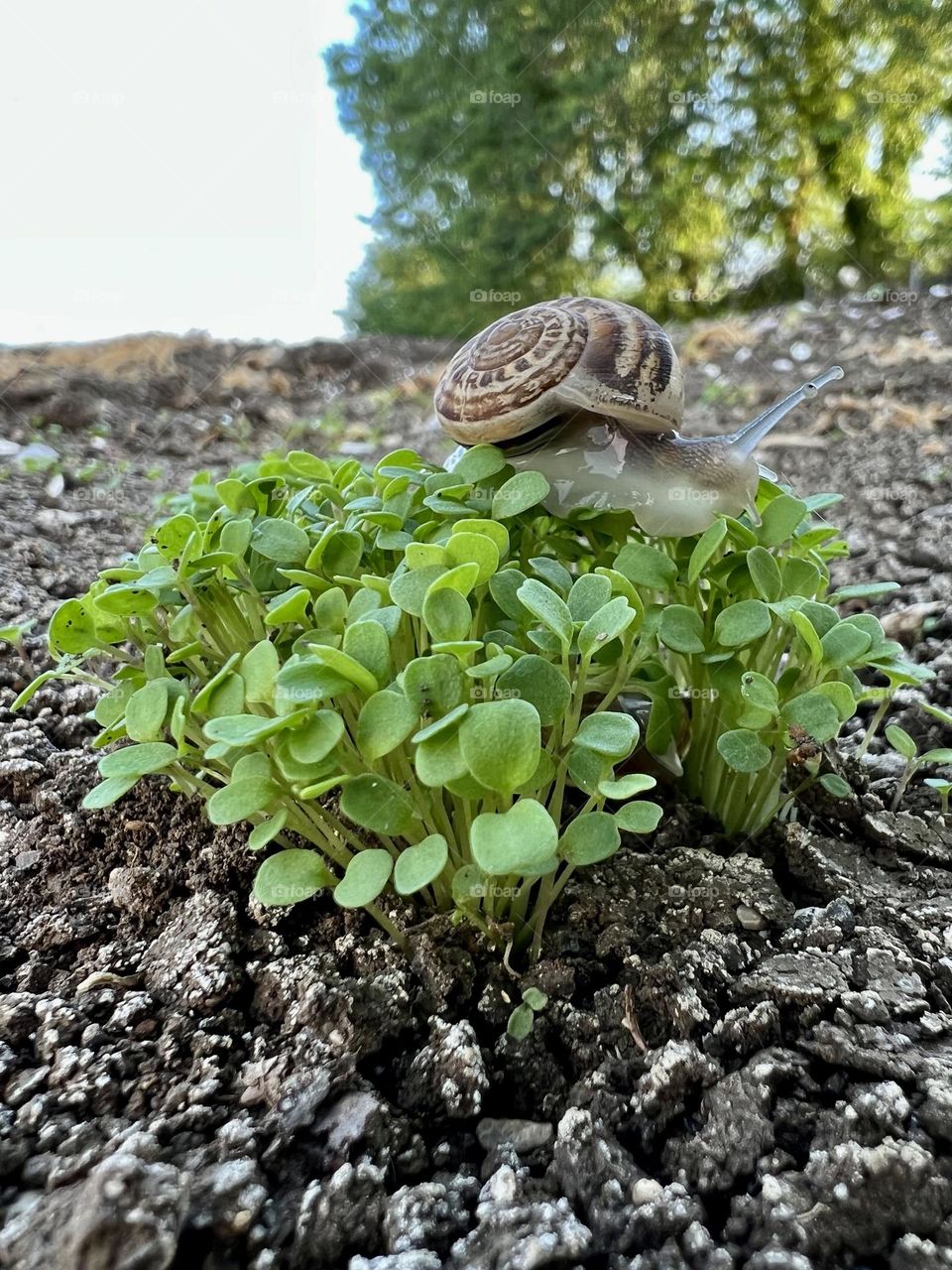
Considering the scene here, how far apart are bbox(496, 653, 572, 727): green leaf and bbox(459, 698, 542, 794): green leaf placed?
0.41 ft

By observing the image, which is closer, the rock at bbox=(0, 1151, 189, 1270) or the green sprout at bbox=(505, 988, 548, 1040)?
the rock at bbox=(0, 1151, 189, 1270)

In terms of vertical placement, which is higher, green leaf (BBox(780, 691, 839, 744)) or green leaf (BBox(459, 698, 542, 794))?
green leaf (BBox(459, 698, 542, 794))

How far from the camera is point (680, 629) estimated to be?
43.2 inches

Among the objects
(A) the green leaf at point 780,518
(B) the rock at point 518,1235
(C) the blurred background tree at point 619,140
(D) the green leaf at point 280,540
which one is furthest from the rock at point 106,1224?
(C) the blurred background tree at point 619,140

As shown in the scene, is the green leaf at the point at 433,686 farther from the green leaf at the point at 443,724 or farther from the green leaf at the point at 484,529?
the green leaf at the point at 484,529

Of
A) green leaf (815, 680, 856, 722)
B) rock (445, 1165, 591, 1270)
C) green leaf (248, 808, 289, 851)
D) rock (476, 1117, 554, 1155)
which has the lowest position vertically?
rock (476, 1117, 554, 1155)

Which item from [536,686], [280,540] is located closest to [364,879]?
[536,686]

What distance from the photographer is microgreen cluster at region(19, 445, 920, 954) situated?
85 cm

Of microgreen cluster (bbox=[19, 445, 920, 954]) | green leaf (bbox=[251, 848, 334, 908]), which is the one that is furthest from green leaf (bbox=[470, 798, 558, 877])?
green leaf (bbox=[251, 848, 334, 908])

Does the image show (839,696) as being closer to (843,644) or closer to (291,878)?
(843,644)

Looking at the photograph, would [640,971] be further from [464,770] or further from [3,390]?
[3,390]

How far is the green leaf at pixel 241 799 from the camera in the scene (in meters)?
0.87

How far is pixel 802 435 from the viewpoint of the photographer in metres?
3.33

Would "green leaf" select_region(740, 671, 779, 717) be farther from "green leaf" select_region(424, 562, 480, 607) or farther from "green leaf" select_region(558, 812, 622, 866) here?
"green leaf" select_region(424, 562, 480, 607)
